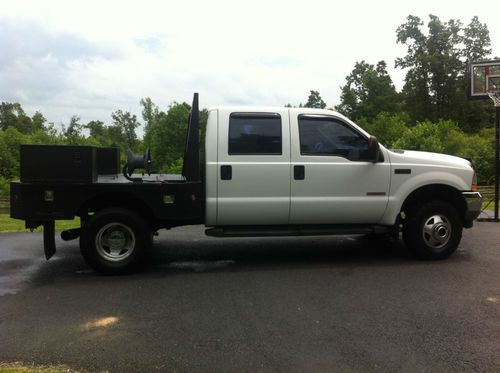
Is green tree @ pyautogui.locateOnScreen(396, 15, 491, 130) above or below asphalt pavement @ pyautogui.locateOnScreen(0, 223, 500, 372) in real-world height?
above

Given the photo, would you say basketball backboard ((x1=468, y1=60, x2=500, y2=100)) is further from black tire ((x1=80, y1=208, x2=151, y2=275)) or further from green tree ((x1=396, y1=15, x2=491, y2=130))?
green tree ((x1=396, y1=15, x2=491, y2=130))

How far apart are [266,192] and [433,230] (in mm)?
2432

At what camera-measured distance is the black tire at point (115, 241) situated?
236 inches

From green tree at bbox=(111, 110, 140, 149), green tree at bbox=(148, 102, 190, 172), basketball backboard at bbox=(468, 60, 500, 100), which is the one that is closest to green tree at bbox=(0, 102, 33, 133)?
green tree at bbox=(111, 110, 140, 149)

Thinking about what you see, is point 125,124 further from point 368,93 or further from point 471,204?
point 471,204

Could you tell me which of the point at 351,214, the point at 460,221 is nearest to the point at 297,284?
the point at 351,214

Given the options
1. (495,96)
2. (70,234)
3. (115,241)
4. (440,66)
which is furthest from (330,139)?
(440,66)

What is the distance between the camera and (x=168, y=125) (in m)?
43.8

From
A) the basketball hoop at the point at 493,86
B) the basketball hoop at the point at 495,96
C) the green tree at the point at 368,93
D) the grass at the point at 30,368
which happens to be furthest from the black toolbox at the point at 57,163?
the green tree at the point at 368,93

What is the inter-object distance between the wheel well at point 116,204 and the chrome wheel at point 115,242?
308 mm

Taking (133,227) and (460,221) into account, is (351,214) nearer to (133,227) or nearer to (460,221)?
(460,221)

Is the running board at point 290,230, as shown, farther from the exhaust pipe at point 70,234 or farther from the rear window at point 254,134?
the exhaust pipe at point 70,234

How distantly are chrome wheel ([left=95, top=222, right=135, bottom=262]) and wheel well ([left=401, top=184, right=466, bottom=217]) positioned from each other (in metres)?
3.79

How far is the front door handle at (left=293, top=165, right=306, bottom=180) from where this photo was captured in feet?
20.8
